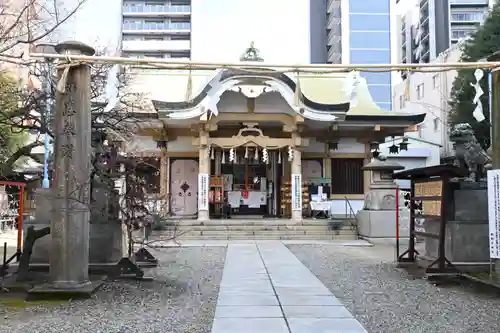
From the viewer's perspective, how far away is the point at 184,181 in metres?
22.2

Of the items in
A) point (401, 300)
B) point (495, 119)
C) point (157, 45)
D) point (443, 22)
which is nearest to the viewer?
point (401, 300)

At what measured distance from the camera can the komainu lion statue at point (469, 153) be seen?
35.6ft

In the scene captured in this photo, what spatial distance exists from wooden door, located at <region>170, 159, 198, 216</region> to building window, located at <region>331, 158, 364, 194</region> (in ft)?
20.4

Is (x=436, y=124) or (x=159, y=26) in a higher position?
(x=159, y=26)

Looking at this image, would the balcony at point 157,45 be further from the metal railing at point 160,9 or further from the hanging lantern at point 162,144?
the hanging lantern at point 162,144

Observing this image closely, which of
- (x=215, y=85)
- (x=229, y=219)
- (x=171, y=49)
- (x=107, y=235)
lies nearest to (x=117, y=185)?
(x=107, y=235)

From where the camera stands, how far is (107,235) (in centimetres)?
1033

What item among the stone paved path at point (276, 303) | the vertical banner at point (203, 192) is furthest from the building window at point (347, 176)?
the stone paved path at point (276, 303)

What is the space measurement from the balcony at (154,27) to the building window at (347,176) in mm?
49060

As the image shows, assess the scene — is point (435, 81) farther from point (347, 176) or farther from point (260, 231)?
point (260, 231)

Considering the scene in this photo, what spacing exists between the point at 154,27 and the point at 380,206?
182 ft

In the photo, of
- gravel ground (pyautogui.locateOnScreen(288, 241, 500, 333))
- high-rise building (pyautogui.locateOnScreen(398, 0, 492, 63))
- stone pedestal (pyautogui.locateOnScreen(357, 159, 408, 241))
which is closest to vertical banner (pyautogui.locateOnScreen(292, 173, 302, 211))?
stone pedestal (pyautogui.locateOnScreen(357, 159, 408, 241))

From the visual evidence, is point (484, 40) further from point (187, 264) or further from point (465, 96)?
point (187, 264)

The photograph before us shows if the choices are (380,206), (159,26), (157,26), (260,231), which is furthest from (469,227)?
(157,26)
